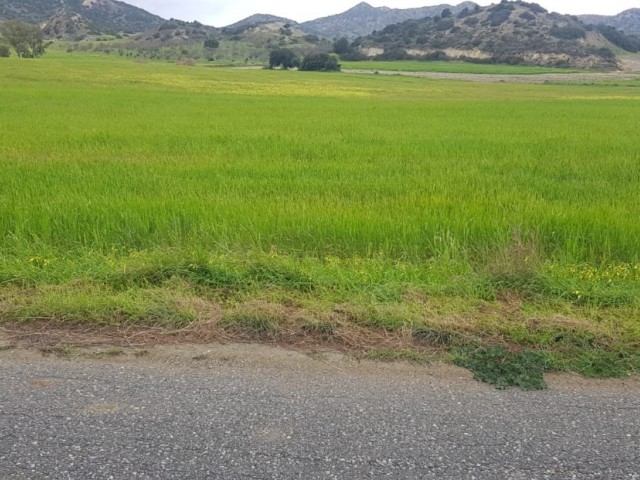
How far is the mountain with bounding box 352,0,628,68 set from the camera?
438 feet

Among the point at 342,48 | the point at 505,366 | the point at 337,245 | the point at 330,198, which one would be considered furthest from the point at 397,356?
the point at 342,48

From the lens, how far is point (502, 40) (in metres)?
148

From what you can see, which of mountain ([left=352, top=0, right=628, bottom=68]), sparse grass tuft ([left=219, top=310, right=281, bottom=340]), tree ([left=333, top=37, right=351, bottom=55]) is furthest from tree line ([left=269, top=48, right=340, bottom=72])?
sparse grass tuft ([left=219, top=310, right=281, bottom=340])

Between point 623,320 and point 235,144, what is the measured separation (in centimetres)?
1112

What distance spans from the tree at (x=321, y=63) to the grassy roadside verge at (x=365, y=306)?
306 ft

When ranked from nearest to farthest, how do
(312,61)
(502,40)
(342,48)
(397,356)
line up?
(397,356), (312,61), (342,48), (502,40)

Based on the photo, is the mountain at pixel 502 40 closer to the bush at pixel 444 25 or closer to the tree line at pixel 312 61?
the bush at pixel 444 25

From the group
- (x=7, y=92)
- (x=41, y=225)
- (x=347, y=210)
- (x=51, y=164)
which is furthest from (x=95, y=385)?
(x=7, y=92)

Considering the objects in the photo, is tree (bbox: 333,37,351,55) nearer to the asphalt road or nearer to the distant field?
the distant field

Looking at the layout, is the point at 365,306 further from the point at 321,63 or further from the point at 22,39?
the point at 22,39

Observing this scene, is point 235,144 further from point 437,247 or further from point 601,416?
point 601,416

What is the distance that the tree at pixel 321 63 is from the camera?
9381 centimetres

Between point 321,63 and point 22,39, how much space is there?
5019 centimetres

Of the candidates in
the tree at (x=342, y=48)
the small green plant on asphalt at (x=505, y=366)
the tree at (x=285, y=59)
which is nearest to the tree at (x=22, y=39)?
the tree at (x=285, y=59)
